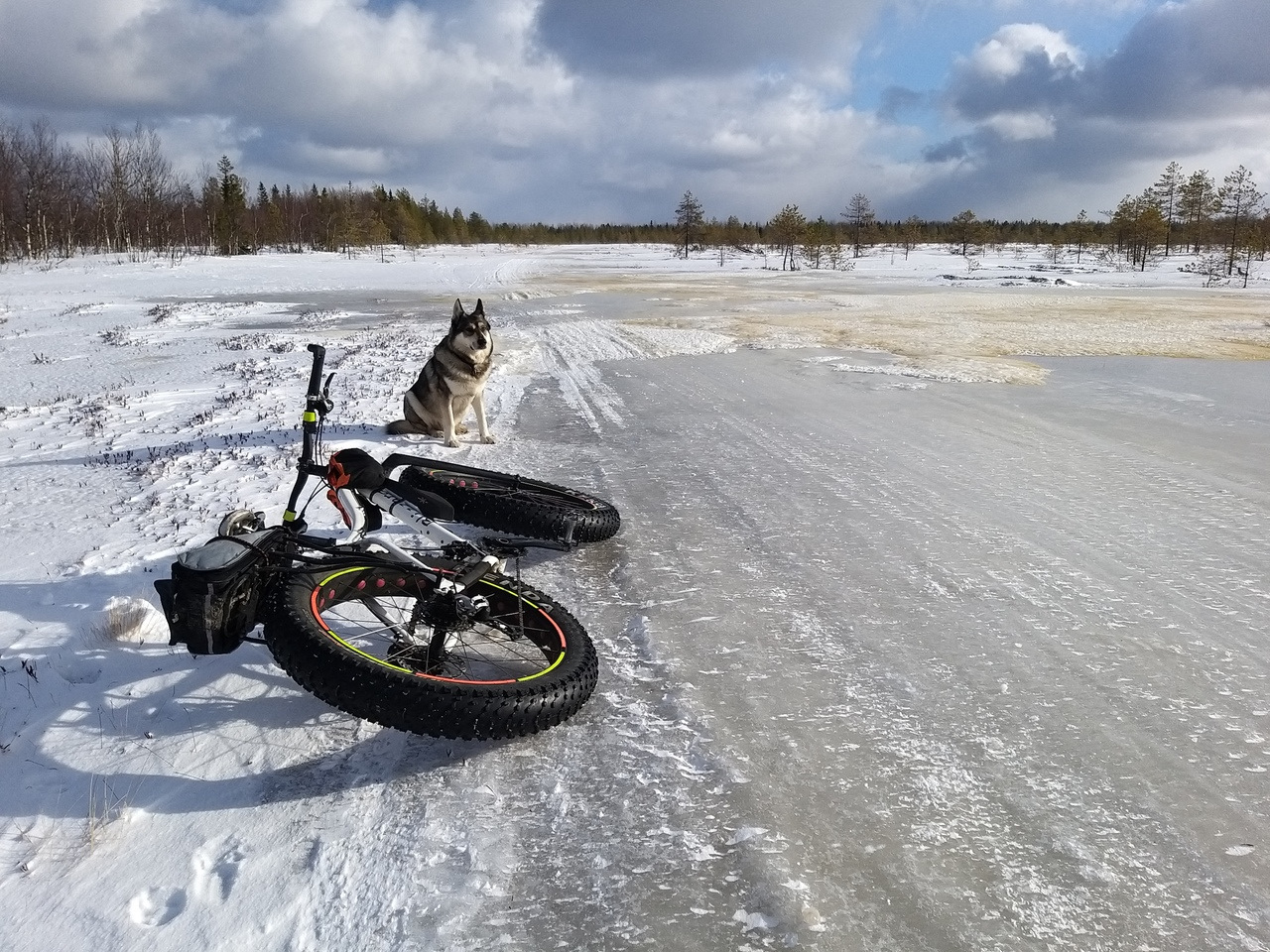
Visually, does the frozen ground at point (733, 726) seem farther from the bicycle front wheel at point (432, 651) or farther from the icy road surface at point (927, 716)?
the bicycle front wheel at point (432, 651)

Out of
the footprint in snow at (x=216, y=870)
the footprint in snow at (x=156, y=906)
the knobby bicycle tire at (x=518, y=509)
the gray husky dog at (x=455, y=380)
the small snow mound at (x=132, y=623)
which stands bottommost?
the footprint in snow at (x=156, y=906)

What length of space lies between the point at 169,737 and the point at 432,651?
3.34 ft

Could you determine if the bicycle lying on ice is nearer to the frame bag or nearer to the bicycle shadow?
the frame bag

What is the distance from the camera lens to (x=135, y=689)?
3250mm

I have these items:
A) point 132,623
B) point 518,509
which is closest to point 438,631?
point 132,623

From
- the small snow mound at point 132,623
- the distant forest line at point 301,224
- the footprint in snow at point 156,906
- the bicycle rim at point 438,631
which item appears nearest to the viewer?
the footprint in snow at point 156,906

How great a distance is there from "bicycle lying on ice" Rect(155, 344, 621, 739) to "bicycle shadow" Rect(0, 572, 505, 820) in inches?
10.2

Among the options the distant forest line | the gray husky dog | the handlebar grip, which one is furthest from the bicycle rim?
the distant forest line

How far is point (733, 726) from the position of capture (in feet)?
10.4

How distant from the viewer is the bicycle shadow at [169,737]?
8.82ft

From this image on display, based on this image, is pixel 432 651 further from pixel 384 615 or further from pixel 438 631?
pixel 384 615

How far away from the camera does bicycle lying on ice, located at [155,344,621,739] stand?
9.10 ft

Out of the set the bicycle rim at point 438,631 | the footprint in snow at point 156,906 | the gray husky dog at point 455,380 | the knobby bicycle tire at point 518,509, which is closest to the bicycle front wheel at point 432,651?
the bicycle rim at point 438,631

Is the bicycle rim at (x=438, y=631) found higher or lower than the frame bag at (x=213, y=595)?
lower
